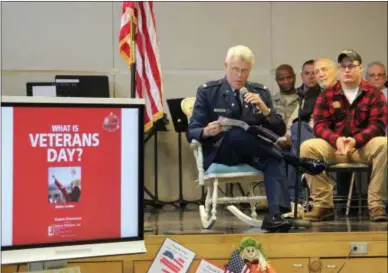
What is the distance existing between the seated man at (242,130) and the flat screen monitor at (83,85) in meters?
2.00

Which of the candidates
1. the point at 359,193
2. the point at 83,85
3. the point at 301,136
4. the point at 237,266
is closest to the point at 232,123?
the point at 237,266

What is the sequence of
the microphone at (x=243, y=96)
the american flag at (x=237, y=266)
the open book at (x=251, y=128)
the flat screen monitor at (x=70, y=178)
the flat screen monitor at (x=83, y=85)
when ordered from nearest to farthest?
the flat screen monitor at (x=70, y=178), the american flag at (x=237, y=266), the open book at (x=251, y=128), the microphone at (x=243, y=96), the flat screen monitor at (x=83, y=85)

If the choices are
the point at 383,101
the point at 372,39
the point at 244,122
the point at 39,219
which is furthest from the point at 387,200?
the point at 39,219

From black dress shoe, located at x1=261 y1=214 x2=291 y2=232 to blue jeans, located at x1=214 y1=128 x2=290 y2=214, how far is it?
4 centimetres

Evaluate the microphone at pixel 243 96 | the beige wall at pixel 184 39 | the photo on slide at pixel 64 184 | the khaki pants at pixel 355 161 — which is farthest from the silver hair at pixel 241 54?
the beige wall at pixel 184 39

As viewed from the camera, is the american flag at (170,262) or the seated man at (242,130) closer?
the american flag at (170,262)

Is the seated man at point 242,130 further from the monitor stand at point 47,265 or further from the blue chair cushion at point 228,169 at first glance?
the monitor stand at point 47,265

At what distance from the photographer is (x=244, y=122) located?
2891mm

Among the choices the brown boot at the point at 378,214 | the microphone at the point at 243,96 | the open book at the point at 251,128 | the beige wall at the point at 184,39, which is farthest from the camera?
the beige wall at the point at 184,39

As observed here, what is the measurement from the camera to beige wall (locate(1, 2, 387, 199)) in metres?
5.24

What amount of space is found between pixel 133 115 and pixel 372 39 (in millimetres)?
4850

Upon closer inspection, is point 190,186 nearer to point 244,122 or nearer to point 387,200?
point 387,200

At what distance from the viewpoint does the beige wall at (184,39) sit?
5.24 metres

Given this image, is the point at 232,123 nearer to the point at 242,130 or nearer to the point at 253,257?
the point at 242,130
